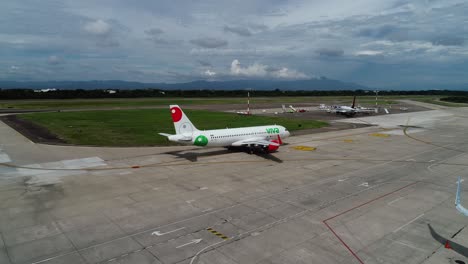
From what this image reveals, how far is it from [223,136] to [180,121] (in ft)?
23.6

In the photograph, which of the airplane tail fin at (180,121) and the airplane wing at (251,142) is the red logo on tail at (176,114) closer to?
the airplane tail fin at (180,121)

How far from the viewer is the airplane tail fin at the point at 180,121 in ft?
141

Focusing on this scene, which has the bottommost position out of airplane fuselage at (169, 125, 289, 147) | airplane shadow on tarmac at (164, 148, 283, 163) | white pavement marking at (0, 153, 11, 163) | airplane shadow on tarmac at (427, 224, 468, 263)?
airplane shadow on tarmac at (427, 224, 468, 263)

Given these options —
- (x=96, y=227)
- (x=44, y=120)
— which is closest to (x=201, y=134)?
(x=96, y=227)

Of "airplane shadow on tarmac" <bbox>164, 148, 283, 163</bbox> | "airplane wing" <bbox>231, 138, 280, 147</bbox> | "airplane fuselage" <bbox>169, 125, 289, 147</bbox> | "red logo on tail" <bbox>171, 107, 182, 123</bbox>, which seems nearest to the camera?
"red logo on tail" <bbox>171, 107, 182, 123</bbox>

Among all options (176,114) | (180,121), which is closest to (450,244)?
(180,121)

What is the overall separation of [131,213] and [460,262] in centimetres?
2370

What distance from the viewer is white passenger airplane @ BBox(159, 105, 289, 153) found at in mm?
42969

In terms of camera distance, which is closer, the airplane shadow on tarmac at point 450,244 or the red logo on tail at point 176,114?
Result: the airplane shadow on tarmac at point 450,244

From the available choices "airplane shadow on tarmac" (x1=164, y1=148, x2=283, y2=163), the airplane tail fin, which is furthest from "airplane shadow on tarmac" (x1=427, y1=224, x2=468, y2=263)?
the airplane tail fin

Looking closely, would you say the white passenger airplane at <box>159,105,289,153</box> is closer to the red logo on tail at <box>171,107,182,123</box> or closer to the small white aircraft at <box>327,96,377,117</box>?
the red logo on tail at <box>171,107,182,123</box>

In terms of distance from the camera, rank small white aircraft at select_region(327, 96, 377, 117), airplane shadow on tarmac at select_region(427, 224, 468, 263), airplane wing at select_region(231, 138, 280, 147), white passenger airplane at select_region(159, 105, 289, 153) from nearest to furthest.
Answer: airplane shadow on tarmac at select_region(427, 224, 468, 263) < white passenger airplane at select_region(159, 105, 289, 153) < airplane wing at select_region(231, 138, 280, 147) < small white aircraft at select_region(327, 96, 377, 117)

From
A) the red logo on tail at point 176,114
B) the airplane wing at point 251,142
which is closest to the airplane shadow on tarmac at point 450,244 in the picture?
the airplane wing at point 251,142

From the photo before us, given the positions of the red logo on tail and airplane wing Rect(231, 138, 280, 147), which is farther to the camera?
airplane wing Rect(231, 138, 280, 147)
